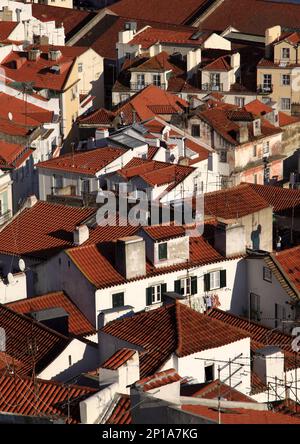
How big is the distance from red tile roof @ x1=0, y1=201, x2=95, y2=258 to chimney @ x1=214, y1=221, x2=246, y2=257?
4.20m

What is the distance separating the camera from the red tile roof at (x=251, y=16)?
87.5m

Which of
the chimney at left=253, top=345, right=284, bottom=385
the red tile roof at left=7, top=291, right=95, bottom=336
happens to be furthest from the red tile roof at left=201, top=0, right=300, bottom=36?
the chimney at left=253, top=345, right=284, bottom=385

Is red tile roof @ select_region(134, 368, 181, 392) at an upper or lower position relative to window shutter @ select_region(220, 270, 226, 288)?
upper

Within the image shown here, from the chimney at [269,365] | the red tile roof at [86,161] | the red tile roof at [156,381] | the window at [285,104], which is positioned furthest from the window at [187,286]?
the window at [285,104]

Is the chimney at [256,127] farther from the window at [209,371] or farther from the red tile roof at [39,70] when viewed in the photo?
the window at [209,371]

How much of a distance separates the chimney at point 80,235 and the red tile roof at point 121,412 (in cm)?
1647

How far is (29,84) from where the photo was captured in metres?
71.3

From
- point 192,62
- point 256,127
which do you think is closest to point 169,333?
point 256,127

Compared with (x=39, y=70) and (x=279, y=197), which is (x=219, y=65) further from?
(x=279, y=197)

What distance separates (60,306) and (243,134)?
24.2 metres

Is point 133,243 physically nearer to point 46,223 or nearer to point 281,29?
point 46,223

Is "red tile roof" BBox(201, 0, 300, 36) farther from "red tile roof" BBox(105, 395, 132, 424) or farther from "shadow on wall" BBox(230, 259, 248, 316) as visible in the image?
"red tile roof" BBox(105, 395, 132, 424)

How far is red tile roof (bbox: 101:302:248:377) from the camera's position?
122 feet
